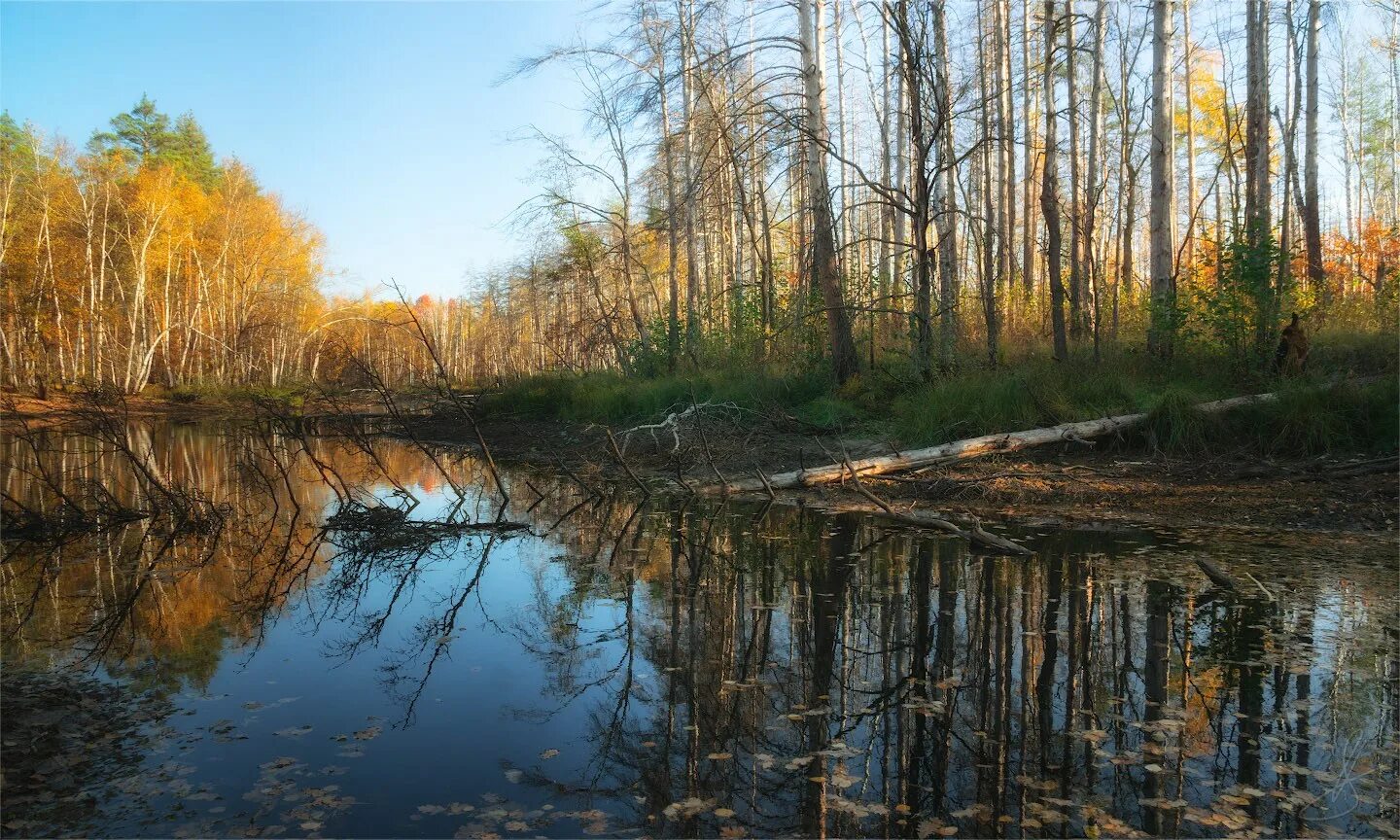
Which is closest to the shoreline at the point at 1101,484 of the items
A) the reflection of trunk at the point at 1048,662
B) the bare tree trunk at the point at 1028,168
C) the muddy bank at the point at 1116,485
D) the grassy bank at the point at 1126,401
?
the muddy bank at the point at 1116,485

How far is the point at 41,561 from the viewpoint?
7.27 metres

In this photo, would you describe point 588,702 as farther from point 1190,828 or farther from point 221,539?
point 221,539

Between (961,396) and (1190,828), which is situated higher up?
(961,396)

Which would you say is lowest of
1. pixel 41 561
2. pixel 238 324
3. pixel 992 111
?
pixel 41 561

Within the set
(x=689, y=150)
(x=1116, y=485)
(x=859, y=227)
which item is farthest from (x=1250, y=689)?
(x=859, y=227)

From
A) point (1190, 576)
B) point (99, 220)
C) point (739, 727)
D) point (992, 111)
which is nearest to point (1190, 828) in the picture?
point (739, 727)

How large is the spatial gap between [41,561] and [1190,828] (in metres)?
8.60

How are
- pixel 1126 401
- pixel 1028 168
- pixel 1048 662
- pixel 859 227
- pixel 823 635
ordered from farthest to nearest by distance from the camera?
pixel 859 227, pixel 1028 168, pixel 1126 401, pixel 823 635, pixel 1048 662

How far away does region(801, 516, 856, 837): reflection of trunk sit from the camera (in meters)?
3.19

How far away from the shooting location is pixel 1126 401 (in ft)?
34.9

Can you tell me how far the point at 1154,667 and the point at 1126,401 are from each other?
7044 millimetres

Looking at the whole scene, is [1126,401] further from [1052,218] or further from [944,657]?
[944,657]

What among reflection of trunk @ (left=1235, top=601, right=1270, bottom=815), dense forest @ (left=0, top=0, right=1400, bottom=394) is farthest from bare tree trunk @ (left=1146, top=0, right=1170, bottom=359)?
reflection of trunk @ (left=1235, top=601, right=1270, bottom=815)

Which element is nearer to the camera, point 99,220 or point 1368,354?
point 1368,354
